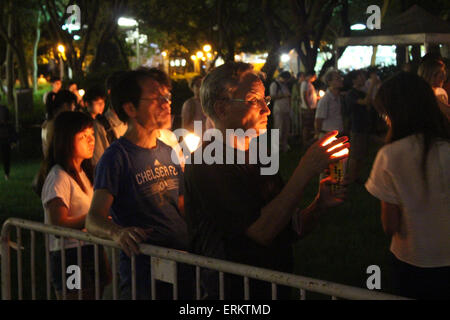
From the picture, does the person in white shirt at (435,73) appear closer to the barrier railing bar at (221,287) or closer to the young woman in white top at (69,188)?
the young woman in white top at (69,188)

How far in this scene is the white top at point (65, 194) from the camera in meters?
4.63

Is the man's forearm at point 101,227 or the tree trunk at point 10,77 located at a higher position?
the tree trunk at point 10,77

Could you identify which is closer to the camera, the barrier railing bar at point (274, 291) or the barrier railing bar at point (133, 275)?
the barrier railing bar at point (274, 291)

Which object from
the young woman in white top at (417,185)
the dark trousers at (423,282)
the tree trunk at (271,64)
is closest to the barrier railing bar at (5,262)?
the young woman in white top at (417,185)

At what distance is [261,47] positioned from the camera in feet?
204

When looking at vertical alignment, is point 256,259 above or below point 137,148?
below

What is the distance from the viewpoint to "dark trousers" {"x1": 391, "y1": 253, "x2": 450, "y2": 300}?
404cm

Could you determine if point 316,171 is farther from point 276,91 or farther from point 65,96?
point 276,91

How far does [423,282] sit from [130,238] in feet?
5.33

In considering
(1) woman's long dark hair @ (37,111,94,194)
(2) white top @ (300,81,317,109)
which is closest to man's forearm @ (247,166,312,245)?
(1) woman's long dark hair @ (37,111,94,194)

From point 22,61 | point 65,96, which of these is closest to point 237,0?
point 22,61

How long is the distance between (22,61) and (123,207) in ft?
132

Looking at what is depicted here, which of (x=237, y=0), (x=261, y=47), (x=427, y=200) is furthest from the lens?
(x=261, y=47)

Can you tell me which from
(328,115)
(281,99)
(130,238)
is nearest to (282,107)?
(281,99)
